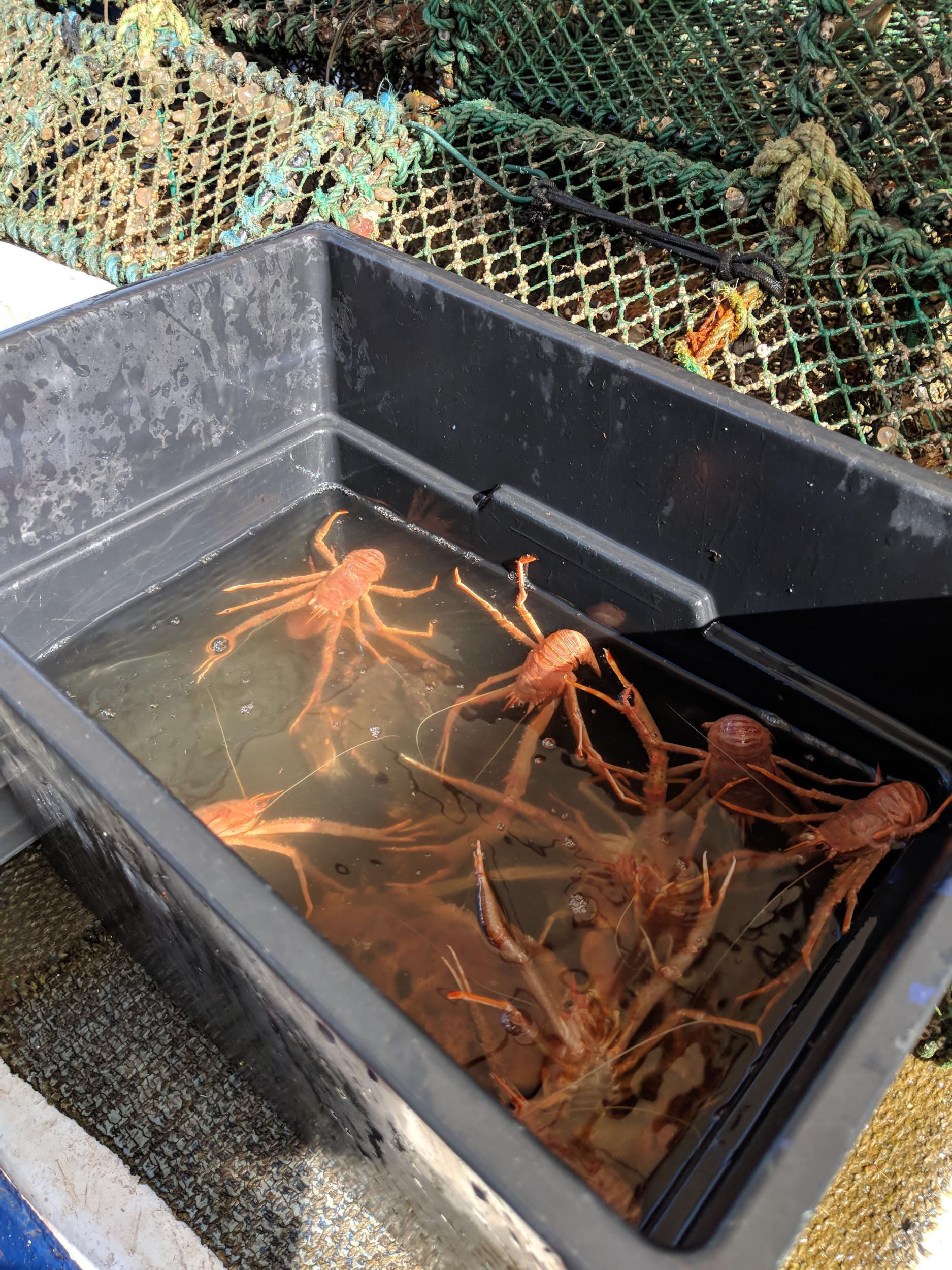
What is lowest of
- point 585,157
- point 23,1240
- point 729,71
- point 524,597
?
point 23,1240

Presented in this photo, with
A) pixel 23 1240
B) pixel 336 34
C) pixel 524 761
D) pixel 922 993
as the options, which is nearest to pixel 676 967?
pixel 524 761

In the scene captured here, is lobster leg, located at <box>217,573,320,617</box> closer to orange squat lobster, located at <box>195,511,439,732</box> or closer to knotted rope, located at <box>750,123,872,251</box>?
orange squat lobster, located at <box>195,511,439,732</box>

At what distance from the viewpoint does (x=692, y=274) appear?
2.62 m

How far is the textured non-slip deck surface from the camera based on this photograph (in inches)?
52.4

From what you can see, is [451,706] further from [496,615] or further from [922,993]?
[922,993]

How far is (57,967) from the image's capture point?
62.9 inches

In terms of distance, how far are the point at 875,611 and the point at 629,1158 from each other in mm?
996

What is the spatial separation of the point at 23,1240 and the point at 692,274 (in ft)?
8.77

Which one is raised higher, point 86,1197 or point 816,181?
point 816,181

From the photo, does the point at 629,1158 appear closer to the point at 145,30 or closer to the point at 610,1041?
the point at 610,1041

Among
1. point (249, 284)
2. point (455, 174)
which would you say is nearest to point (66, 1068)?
point (249, 284)

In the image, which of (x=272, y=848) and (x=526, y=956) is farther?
(x=272, y=848)

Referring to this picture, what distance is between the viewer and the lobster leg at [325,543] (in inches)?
90.7

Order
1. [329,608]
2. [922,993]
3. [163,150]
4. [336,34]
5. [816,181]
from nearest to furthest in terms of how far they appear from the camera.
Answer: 1. [922,993]
2. [329,608]
3. [816,181]
4. [163,150]
5. [336,34]
